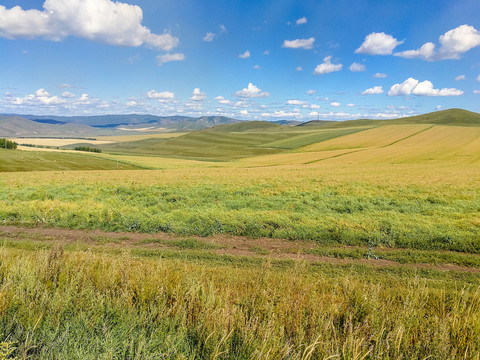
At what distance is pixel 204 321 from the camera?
4016 millimetres

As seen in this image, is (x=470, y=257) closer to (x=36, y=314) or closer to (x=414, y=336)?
(x=414, y=336)

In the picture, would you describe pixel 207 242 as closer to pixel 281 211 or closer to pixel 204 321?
pixel 281 211

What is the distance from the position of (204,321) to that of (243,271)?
12.6 feet

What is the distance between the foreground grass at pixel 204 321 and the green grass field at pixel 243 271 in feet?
0.10

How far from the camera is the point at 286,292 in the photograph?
201 inches

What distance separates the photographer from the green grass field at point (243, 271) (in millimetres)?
3697

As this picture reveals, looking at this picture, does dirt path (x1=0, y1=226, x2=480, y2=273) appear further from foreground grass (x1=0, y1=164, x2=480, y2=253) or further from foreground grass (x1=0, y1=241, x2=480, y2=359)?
foreground grass (x1=0, y1=241, x2=480, y2=359)

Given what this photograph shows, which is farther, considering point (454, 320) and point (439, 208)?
point (439, 208)

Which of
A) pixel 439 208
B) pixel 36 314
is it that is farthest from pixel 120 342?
pixel 439 208

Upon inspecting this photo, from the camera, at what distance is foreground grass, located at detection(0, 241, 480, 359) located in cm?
349

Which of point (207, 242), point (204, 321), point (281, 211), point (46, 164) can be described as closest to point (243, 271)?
point (204, 321)

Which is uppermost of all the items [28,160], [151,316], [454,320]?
[454,320]

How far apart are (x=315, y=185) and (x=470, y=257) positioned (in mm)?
14259

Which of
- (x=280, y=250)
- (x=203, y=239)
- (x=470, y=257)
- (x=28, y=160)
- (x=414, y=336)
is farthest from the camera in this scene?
(x=28, y=160)
